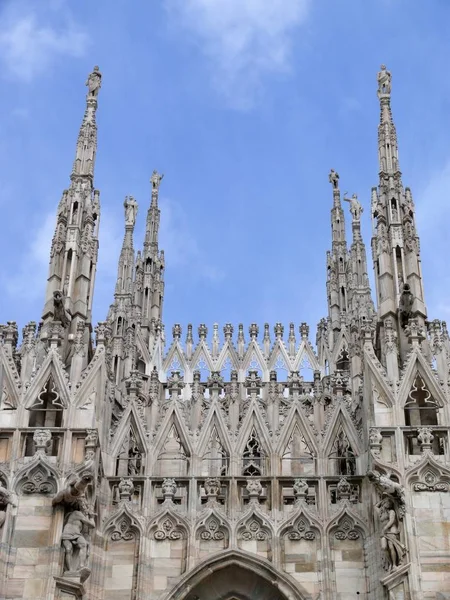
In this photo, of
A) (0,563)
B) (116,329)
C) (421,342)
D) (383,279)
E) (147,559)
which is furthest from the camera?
(116,329)

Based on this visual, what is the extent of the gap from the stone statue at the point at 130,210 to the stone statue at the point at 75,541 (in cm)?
1775

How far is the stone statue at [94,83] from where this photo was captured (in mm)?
24531

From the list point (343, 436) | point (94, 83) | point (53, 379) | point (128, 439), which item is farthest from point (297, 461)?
point (94, 83)

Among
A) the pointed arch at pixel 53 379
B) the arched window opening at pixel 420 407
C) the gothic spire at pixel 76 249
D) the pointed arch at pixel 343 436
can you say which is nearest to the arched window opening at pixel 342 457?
the pointed arch at pixel 343 436

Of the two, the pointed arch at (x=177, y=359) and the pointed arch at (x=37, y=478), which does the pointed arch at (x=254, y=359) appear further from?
the pointed arch at (x=37, y=478)

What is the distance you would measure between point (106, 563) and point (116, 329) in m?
11.7

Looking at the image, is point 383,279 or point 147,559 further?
point 383,279

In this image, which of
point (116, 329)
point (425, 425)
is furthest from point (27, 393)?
point (116, 329)

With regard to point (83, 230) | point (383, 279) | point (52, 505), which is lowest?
point (52, 505)

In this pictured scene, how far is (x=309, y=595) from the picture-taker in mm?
17484

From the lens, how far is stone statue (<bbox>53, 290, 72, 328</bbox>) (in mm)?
20103

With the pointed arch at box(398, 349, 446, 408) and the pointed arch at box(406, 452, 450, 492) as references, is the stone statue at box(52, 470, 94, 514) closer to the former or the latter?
the pointed arch at box(406, 452, 450, 492)

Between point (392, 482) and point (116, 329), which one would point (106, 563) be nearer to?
point (392, 482)

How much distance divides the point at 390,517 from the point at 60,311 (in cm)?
736
